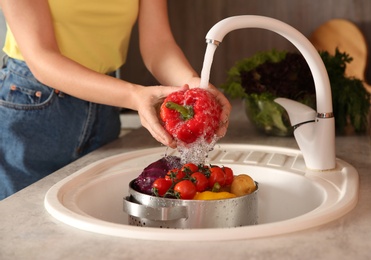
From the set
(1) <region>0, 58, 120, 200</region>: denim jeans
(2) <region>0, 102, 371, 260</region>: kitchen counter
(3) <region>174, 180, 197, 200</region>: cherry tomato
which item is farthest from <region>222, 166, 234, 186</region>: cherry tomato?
(1) <region>0, 58, 120, 200</region>: denim jeans

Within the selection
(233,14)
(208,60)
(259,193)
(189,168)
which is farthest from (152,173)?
(233,14)

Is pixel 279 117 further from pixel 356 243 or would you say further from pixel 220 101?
pixel 356 243

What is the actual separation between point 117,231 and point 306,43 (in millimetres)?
659

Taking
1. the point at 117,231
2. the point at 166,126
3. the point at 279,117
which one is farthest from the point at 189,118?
the point at 279,117

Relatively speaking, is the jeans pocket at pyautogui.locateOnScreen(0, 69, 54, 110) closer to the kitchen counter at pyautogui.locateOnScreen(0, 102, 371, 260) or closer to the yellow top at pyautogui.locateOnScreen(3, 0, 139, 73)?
the yellow top at pyautogui.locateOnScreen(3, 0, 139, 73)

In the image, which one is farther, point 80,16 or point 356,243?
point 80,16

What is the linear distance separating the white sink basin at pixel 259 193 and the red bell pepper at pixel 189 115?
219 millimetres

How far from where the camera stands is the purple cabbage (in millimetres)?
1313

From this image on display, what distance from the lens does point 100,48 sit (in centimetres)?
183

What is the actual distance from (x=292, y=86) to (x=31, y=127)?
2.38 feet

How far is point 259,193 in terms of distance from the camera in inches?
62.3

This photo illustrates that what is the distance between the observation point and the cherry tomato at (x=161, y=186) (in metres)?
1.26

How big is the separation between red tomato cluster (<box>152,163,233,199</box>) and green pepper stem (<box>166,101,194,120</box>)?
0.10 m

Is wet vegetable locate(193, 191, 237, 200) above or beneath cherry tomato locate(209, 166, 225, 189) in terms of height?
beneath
